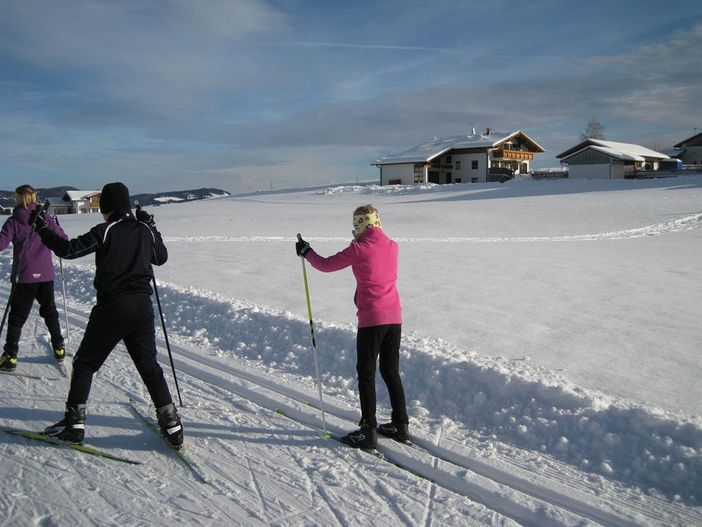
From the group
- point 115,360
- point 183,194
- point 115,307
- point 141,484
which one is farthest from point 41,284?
point 183,194

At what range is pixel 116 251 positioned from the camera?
3.53 meters

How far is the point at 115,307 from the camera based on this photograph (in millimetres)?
3541

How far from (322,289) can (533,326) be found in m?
3.61

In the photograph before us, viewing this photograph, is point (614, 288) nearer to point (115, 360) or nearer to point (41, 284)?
point (115, 360)

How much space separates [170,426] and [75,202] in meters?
68.1

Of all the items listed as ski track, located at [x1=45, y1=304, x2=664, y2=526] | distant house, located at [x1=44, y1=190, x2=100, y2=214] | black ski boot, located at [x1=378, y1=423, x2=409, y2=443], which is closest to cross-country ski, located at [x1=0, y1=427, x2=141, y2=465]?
ski track, located at [x1=45, y1=304, x2=664, y2=526]

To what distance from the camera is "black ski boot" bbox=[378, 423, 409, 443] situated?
12.7ft

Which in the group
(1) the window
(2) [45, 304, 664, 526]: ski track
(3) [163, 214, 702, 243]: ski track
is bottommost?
(2) [45, 304, 664, 526]: ski track

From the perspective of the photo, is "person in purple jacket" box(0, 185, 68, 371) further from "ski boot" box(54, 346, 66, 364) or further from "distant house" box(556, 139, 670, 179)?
"distant house" box(556, 139, 670, 179)

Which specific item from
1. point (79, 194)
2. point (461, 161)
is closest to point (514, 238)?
point (461, 161)

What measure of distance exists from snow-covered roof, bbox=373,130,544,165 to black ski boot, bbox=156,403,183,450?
4684 cm

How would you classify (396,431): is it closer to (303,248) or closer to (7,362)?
(303,248)

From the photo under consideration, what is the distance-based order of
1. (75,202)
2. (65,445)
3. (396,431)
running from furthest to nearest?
(75,202) < (396,431) < (65,445)

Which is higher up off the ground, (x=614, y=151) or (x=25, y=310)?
(x=614, y=151)
